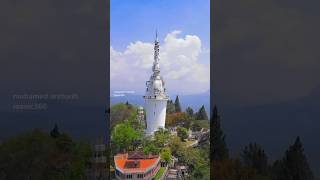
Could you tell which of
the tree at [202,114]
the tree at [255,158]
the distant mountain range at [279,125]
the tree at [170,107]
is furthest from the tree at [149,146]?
the tree at [255,158]

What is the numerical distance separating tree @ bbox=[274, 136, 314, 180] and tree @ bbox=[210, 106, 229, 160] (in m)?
0.79

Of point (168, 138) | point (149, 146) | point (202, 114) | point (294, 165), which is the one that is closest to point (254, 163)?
point (294, 165)

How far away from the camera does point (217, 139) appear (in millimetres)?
5863

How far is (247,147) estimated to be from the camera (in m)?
5.71

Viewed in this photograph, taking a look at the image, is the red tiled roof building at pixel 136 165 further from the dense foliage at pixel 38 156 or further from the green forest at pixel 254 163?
the green forest at pixel 254 163

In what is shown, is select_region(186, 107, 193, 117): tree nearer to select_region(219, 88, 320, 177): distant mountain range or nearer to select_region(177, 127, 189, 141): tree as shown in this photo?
select_region(177, 127, 189, 141): tree

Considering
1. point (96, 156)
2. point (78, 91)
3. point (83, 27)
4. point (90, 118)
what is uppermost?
point (83, 27)

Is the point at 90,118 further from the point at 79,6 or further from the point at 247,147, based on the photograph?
the point at 247,147

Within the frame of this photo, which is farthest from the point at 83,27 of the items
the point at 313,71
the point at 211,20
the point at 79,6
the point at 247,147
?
the point at 313,71

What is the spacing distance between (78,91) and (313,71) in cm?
345

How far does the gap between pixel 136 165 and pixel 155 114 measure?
975mm

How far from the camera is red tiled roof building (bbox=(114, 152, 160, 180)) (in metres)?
6.58

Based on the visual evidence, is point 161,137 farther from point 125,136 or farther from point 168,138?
point 125,136

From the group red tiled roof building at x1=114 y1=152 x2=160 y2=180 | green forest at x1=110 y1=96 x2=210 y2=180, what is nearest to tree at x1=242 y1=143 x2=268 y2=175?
green forest at x1=110 y1=96 x2=210 y2=180
